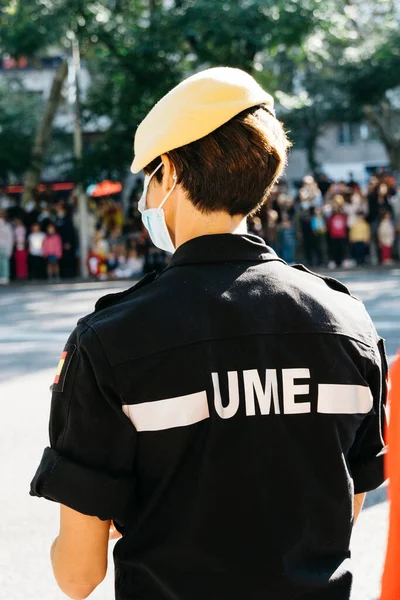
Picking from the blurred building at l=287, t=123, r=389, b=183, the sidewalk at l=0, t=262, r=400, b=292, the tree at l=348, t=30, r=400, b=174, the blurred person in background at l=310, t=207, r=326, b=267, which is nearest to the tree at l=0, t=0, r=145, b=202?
the sidewalk at l=0, t=262, r=400, b=292

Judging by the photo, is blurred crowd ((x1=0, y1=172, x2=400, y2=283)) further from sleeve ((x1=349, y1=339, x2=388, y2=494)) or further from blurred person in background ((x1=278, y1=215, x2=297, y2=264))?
sleeve ((x1=349, y1=339, x2=388, y2=494))

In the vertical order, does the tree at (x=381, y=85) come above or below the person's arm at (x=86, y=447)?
above

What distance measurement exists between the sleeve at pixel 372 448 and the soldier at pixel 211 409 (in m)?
0.08

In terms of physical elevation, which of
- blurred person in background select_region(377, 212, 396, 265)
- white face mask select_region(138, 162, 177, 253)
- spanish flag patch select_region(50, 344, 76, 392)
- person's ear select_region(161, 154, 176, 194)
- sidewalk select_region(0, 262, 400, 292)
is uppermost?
person's ear select_region(161, 154, 176, 194)

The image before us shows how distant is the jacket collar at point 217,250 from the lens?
186 cm

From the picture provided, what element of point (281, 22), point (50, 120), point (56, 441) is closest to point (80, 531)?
point (56, 441)

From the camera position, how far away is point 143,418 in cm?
173

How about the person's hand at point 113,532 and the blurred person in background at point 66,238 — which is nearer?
the person's hand at point 113,532

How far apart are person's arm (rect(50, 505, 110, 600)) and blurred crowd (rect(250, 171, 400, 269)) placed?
20.2 m

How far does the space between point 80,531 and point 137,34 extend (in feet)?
74.0

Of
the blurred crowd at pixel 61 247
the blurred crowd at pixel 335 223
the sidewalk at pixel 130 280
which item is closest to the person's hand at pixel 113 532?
the sidewalk at pixel 130 280

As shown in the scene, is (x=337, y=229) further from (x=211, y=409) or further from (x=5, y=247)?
(x=211, y=409)

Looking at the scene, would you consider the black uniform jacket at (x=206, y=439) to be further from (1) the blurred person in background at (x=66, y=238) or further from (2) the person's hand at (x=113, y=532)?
(1) the blurred person in background at (x=66, y=238)

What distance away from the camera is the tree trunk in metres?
25.6
